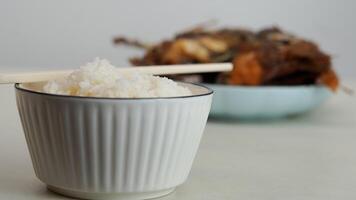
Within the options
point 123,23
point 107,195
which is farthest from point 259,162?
point 123,23

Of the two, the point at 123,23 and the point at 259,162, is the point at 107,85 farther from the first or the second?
the point at 123,23

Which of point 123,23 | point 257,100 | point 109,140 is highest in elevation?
point 109,140

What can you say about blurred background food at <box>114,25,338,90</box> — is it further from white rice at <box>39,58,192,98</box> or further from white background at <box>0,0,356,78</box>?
white background at <box>0,0,356,78</box>

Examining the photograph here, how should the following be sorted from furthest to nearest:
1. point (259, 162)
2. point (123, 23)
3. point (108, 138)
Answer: point (123, 23) → point (259, 162) → point (108, 138)

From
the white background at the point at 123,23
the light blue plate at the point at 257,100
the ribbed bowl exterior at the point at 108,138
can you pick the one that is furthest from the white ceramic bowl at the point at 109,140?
the white background at the point at 123,23

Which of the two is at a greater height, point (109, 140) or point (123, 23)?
point (109, 140)

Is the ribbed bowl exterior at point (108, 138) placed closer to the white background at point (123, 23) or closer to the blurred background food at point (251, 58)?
the blurred background food at point (251, 58)
